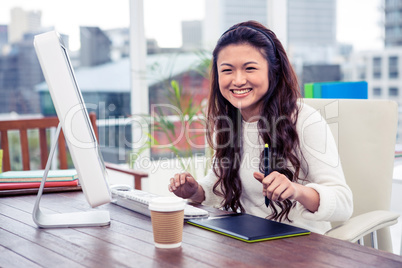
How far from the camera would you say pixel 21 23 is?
3.66 meters

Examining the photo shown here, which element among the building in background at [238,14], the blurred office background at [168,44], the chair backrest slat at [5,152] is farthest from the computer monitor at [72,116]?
the building in background at [238,14]

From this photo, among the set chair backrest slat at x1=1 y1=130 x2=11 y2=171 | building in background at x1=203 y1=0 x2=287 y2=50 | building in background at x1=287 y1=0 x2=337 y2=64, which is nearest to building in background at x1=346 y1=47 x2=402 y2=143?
building in background at x1=287 y1=0 x2=337 y2=64

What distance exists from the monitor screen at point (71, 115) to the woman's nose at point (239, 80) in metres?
0.53

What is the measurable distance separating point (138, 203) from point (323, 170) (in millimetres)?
531

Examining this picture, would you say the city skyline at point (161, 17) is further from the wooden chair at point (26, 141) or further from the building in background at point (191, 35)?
the wooden chair at point (26, 141)

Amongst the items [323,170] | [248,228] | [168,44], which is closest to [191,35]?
[168,44]

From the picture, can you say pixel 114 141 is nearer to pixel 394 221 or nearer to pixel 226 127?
pixel 226 127

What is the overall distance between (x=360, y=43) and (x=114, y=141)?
7.06 ft

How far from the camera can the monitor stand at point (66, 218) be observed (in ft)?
4.09

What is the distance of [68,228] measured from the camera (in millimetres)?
1235

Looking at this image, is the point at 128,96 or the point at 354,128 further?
the point at 128,96

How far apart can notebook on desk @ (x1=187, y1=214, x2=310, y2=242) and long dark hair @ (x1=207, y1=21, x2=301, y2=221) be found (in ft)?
0.98

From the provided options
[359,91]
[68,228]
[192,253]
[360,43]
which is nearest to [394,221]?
[192,253]

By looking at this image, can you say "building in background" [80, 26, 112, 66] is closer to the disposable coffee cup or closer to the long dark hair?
the long dark hair
